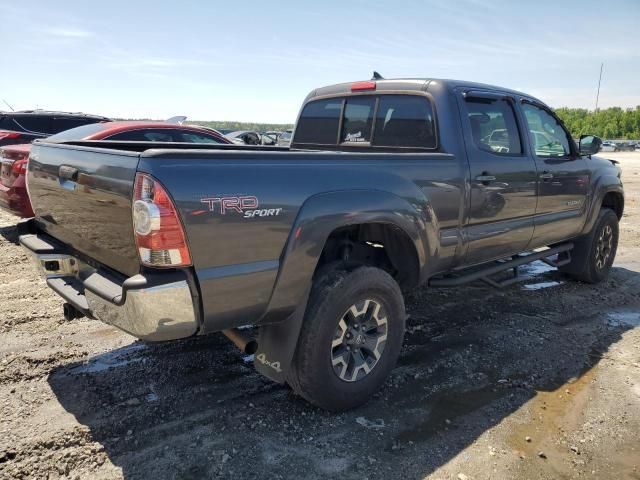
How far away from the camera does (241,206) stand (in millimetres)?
2504

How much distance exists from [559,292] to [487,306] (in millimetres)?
1139

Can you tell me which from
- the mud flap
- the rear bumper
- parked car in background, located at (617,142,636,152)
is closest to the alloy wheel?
the mud flap

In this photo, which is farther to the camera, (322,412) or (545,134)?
(545,134)

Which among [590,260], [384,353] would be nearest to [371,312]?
[384,353]

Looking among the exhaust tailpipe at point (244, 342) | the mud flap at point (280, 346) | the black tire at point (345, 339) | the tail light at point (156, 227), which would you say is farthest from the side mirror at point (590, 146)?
the tail light at point (156, 227)

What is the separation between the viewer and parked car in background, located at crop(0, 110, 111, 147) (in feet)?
30.7

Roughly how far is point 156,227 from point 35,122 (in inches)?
355

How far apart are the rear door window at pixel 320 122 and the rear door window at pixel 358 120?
10 cm

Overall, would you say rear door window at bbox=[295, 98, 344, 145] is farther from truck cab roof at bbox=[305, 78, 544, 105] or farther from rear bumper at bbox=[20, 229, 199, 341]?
rear bumper at bbox=[20, 229, 199, 341]

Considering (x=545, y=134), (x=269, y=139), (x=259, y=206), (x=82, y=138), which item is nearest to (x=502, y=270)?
(x=545, y=134)

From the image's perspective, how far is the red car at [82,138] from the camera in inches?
252

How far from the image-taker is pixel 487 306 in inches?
207

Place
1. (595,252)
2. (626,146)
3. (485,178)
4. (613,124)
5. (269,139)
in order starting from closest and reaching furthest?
(485,178) < (595,252) < (269,139) < (626,146) < (613,124)

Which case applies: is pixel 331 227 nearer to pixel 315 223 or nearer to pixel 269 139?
pixel 315 223
